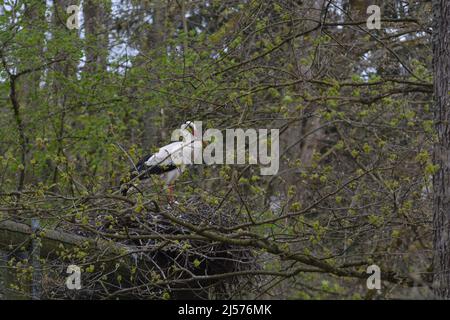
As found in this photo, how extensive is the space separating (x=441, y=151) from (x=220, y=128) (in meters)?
2.43

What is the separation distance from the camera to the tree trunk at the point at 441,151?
7.65m

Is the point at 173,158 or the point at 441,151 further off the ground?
the point at 173,158

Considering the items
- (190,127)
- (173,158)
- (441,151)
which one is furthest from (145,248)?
(441,151)

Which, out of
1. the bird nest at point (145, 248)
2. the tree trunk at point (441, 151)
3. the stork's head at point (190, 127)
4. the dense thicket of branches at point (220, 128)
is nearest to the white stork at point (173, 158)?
the stork's head at point (190, 127)

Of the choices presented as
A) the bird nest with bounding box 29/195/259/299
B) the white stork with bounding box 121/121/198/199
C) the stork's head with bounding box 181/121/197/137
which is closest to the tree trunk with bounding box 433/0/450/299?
the bird nest with bounding box 29/195/259/299

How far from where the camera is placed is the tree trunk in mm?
7652

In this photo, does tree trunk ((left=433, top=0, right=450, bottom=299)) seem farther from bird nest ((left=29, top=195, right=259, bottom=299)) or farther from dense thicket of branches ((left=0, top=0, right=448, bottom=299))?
A: bird nest ((left=29, top=195, right=259, bottom=299))

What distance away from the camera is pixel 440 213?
7.84 meters

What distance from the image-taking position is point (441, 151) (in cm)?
798

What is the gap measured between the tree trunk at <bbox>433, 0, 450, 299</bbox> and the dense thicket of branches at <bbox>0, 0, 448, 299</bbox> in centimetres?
27

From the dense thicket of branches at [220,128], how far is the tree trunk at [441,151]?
27 centimetres

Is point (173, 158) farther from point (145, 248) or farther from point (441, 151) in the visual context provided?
point (441, 151)

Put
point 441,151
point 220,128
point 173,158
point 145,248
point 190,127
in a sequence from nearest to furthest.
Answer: point 441,151 → point 145,248 → point 173,158 → point 220,128 → point 190,127

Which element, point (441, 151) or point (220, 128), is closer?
point (441, 151)
